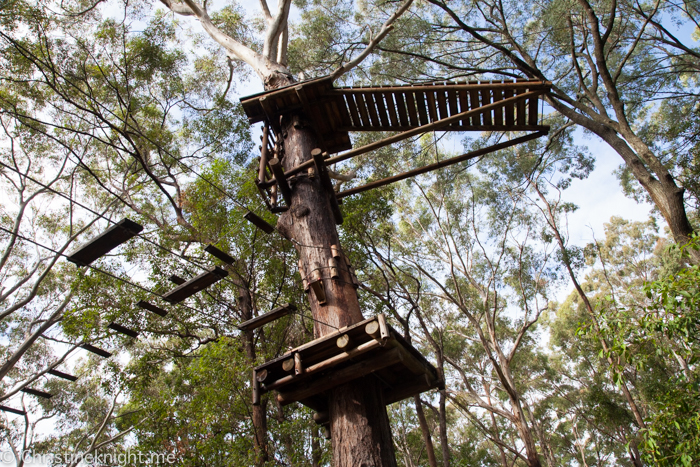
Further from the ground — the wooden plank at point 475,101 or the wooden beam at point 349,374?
the wooden plank at point 475,101

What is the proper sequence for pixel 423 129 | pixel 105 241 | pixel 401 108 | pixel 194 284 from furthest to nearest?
pixel 401 108 < pixel 423 129 < pixel 194 284 < pixel 105 241

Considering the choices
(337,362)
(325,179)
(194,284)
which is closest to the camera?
(337,362)

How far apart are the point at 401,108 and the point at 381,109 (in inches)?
10.1

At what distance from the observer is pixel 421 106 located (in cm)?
533

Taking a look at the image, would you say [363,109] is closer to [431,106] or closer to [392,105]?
[392,105]

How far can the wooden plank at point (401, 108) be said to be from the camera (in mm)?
5348

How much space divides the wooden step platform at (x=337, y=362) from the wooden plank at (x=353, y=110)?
10.8 ft

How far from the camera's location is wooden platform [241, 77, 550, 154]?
4992mm

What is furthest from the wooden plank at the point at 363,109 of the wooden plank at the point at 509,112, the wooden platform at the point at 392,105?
the wooden plank at the point at 509,112

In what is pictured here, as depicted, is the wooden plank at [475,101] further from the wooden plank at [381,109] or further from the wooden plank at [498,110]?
the wooden plank at [381,109]

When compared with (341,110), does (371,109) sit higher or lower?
lower

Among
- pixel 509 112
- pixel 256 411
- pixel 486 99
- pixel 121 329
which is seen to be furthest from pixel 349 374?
pixel 256 411

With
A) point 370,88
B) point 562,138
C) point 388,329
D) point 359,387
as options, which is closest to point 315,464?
point 359,387

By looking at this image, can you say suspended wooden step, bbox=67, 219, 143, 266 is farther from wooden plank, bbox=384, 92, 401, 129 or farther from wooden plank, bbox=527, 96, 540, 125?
wooden plank, bbox=527, 96, 540, 125
